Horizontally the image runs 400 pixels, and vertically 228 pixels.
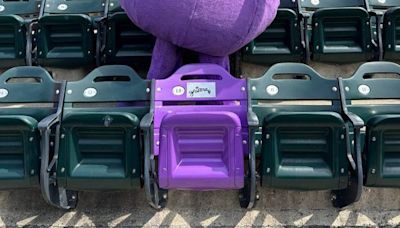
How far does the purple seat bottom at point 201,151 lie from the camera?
185 cm

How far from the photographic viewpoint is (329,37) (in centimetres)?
272

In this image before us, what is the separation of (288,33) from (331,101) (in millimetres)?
680

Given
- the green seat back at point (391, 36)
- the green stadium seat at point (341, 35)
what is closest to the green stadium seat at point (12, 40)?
the green stadium seat at point (341, 35)

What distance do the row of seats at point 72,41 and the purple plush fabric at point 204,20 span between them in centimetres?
51

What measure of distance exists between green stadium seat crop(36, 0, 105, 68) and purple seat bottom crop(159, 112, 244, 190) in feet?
3.39

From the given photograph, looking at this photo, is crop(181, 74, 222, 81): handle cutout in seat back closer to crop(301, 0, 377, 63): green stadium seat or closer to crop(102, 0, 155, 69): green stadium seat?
crop(102, 0, 155, 69): green stadium seat

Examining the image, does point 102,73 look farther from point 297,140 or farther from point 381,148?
point 381,148

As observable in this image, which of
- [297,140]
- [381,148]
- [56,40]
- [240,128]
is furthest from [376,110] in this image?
[56,40]

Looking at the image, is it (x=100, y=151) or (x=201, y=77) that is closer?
(x=100, y=151)

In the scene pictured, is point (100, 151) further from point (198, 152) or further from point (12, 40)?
point (12, 40)

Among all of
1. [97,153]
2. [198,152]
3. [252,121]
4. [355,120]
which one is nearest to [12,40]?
[97,153]

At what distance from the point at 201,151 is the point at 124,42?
109 cm

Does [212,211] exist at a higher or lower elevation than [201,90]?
lower

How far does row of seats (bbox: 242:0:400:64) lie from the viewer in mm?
2656
